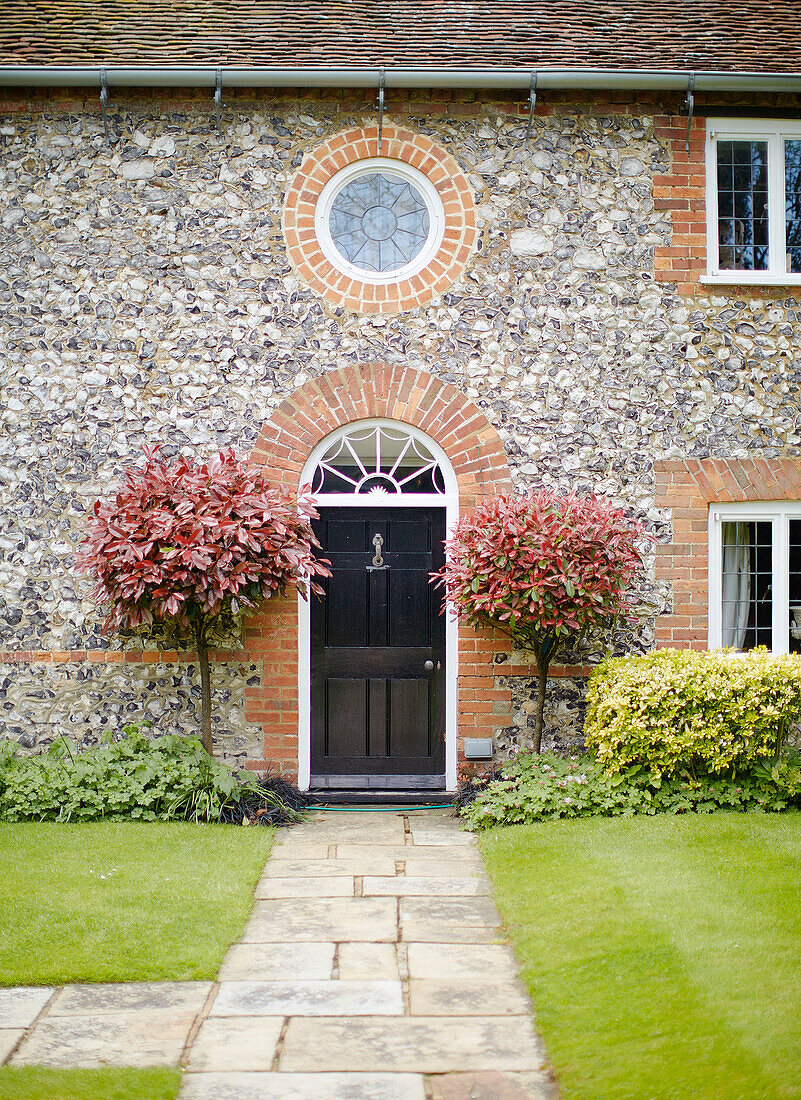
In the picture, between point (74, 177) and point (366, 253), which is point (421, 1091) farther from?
point (74, 177)

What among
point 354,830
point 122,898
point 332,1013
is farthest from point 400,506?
point 332,1013

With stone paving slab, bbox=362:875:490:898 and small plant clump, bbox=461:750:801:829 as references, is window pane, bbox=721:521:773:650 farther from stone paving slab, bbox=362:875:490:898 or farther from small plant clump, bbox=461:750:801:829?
stone paving slab, bbox=362:875:490:898

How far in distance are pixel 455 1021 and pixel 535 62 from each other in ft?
22.6

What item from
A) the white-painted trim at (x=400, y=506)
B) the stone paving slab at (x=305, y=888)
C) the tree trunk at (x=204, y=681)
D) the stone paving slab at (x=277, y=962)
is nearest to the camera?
the stone paving slab at (x=277, y=962)

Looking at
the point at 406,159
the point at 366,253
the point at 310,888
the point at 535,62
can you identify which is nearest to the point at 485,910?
the point at 310,888

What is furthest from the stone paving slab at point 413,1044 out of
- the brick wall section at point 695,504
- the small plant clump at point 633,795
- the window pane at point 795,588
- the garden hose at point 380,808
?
the window pane at point 795,588

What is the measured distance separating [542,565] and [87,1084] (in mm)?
4347

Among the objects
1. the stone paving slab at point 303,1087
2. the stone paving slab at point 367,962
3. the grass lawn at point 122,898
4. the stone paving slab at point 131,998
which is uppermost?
the grass lawn at point 122,898

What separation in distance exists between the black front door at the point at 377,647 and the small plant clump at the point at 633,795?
101cm

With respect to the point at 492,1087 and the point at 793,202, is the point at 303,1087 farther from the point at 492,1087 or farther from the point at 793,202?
the point at 793,202

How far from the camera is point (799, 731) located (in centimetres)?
767

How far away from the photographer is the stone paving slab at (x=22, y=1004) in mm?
3777

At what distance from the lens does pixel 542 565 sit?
261 inches

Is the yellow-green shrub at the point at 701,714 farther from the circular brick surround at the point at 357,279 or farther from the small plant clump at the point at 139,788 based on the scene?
the circular brick surround at the point at 357,279
